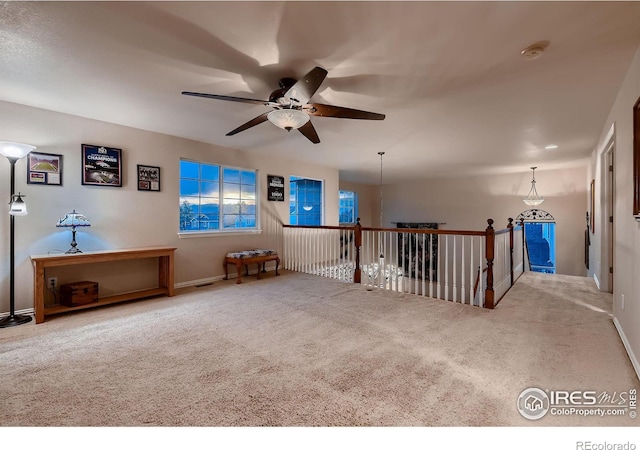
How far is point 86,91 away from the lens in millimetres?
2943

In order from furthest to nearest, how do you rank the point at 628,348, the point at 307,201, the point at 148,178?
the point at 307,201 → the point at 148,178 → the point at 628,348

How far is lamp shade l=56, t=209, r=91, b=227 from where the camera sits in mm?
3328

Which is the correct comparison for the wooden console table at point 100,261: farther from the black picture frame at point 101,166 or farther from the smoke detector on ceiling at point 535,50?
the smoke detector on ceiling at point 535,50

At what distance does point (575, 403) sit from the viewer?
169 centimetres

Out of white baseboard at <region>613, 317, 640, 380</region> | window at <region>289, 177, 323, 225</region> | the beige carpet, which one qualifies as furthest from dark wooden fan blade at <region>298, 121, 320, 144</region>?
window at <region>289, 177, 323, 225</region>

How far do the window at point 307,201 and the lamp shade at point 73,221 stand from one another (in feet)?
13.9

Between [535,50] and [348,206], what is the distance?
7979mm

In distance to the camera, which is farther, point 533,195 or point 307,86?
point 533,195

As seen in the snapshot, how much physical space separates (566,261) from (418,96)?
722cm

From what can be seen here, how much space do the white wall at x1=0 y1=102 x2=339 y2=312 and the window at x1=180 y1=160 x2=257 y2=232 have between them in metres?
0.19

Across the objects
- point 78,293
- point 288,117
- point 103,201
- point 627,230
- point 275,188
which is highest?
point 288,117

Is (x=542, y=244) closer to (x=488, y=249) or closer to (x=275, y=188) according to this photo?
(x=488, y=249)

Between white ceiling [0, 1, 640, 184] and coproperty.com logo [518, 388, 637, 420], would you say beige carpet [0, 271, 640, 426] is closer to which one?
coproperty.com logo [518, 388, 637, 420]

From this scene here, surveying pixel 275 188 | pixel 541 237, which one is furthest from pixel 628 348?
pixel 541 237
